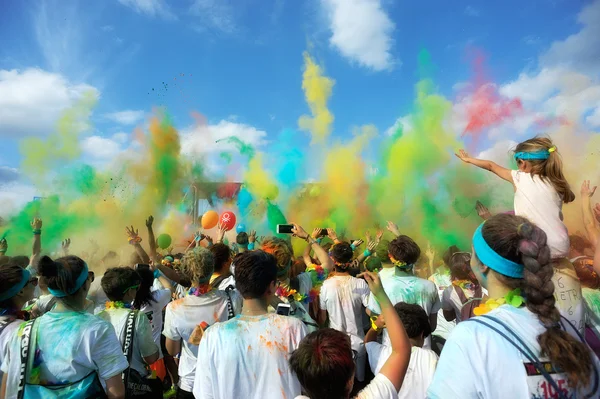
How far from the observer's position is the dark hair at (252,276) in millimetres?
2090

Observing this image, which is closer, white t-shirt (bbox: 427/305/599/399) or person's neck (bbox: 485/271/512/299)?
white t-shirt (bbox: 427/305/599/399)

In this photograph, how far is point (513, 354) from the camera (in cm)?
132

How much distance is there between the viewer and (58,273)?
2.21m

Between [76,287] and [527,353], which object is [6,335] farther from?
[527,353]

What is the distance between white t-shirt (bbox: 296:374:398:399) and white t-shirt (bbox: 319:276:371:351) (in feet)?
6.54

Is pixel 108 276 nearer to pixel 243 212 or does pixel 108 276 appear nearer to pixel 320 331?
pixel 320 331

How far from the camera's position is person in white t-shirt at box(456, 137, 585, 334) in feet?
7.86

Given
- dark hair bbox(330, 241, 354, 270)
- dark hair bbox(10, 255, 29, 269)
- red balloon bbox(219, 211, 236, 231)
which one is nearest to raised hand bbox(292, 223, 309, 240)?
dark hair bbox(330, 241, 354, 270)

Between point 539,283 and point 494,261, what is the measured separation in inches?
6.6

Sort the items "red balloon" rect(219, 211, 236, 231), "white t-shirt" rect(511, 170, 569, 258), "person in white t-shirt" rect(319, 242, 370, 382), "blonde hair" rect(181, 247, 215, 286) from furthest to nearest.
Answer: "red balloon" rect(219, 211, 236, 231) < "person in white t-shirt" rect(319, 242, 370, 382) < "blonde hair" rect(181, 247, 215, 286) < "white t-shirt" rect(511, 170, 569, 258)

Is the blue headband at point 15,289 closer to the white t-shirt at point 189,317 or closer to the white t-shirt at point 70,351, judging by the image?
the white t-shirt at point 70,351

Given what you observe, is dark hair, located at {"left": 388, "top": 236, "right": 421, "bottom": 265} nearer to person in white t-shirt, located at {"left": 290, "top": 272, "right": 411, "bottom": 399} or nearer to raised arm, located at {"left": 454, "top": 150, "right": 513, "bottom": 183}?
raised arm, located at {"left": 454, "top": 150, "right": 513, "bottom": 183}

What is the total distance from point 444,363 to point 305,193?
45.8 ft

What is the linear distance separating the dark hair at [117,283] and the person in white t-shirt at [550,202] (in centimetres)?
308
